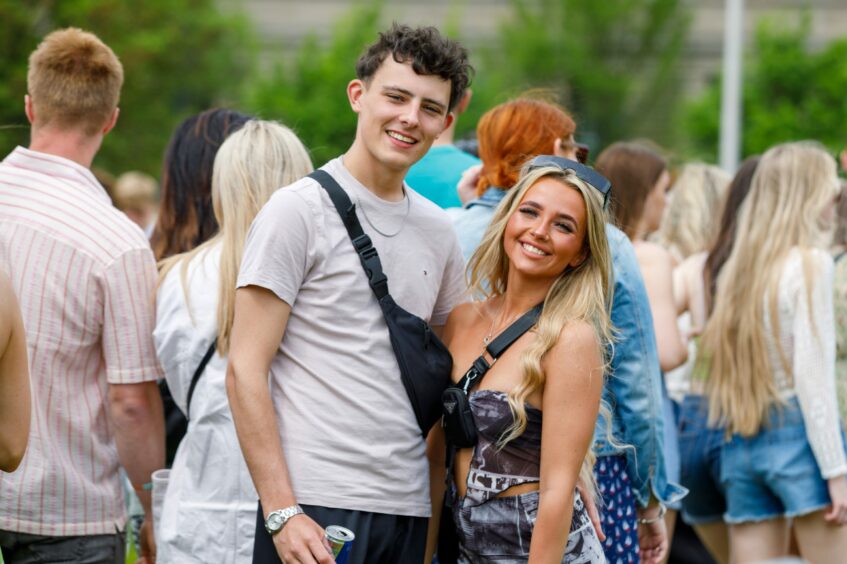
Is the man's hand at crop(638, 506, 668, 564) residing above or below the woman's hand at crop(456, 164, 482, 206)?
below

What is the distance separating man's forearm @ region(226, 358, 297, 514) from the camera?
3139mm

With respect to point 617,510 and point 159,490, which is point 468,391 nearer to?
point 617,510

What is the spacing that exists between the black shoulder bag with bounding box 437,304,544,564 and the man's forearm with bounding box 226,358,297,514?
541mm

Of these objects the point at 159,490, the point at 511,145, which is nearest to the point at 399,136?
the point at 511,145

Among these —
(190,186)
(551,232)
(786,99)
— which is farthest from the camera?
(786,99)

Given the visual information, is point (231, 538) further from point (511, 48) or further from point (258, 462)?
point (511, 48)

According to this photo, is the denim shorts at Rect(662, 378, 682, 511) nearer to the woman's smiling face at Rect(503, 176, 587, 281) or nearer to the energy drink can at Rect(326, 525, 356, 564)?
the woman's smiling face at Rect(503, 176, 587, 281)

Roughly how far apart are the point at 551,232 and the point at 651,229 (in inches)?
102

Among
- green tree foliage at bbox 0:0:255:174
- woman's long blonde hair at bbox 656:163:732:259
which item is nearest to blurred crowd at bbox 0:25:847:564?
woman's long blonde hair at bbox 656:163:732:259

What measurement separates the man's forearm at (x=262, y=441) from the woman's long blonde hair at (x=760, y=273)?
2.91 metres

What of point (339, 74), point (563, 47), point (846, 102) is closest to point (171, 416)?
point (339, 74)

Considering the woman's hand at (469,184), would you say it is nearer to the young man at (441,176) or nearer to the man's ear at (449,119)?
the young man at (441,176)

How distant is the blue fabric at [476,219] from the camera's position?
434 centimetres

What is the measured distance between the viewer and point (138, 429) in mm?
3945
